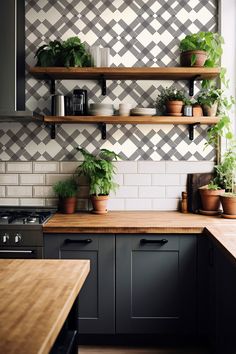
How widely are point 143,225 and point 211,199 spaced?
0.79 metres

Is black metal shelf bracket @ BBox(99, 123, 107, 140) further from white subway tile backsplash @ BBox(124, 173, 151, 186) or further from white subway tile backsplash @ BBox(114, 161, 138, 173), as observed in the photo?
white subway tile backsplash @ BBox(124, 173, 151, 186)

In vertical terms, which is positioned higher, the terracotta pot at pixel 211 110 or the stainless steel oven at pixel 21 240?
the terracotta pot at pixel 211 110

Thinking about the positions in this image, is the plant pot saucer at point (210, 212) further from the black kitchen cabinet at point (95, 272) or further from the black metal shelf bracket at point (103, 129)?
the black metal shelf bracket at point (103, 129)

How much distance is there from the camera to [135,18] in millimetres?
3875

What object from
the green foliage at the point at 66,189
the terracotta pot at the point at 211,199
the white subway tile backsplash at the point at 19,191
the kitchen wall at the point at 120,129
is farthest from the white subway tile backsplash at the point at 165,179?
the white subway tile backsplash at the point at 19,191

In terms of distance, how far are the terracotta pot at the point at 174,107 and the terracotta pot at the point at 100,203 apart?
0.91m

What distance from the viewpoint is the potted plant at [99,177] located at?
11.9 ft

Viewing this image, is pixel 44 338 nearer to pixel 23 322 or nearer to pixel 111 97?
pixel 23 322

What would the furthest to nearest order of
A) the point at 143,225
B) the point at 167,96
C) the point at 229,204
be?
1. the point at 167,96
2. the point at 229,204
3. the point at 143,225

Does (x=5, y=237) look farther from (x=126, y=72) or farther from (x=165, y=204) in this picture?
(x=126, y=72)

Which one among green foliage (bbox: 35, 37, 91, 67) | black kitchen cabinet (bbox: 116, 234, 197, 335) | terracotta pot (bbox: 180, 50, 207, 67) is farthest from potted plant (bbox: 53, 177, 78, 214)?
terracotta pot (bbox: 180, 50, 207, 67)

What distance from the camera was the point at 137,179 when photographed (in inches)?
154

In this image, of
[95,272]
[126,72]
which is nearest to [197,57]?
[126,72]

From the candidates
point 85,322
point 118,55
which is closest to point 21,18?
point 118,55
